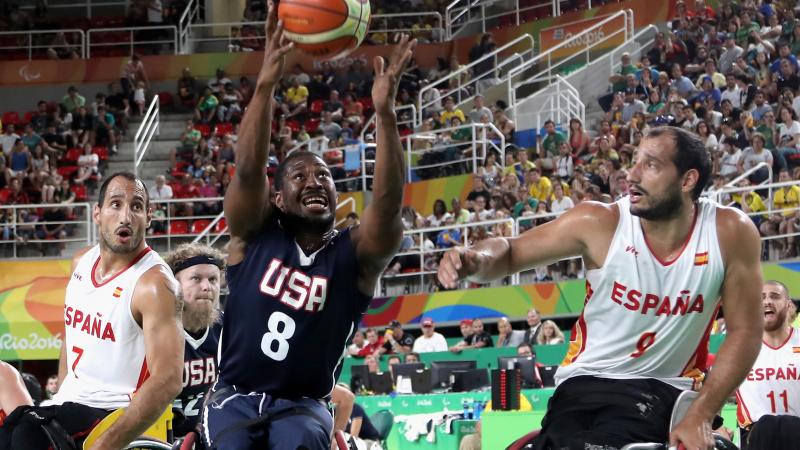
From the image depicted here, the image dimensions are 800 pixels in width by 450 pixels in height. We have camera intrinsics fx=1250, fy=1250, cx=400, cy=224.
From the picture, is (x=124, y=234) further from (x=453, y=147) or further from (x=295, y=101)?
(x=295, y=101)

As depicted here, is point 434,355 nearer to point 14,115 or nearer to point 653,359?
point 653,359

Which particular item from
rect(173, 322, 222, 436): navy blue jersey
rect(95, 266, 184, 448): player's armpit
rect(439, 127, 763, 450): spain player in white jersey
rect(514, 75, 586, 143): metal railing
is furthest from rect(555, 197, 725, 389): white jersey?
rect(514, 75, 586, 143): metal railing

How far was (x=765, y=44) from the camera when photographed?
71.9ft

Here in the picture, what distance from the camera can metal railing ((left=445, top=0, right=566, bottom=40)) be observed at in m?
32.4

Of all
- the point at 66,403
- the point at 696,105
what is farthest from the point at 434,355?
the point at 66,403

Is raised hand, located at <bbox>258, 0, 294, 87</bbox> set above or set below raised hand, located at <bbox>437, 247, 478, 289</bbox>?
above

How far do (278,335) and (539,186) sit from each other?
50.9 feet

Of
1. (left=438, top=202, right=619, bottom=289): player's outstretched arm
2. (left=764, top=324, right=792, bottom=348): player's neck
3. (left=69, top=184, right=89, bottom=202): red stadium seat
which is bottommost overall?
(left=764, top=324, right=792, bottom=348): player's neck

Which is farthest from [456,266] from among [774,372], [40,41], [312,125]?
[40,41]

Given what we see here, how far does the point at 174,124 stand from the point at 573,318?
1441 centimetres

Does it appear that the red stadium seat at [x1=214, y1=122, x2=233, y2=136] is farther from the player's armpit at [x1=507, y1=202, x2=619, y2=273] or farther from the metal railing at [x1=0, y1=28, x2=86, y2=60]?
the player's armpit at [x1=507, y1=202, x2=619, y2=273]

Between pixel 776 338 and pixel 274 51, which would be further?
pixel 776 338

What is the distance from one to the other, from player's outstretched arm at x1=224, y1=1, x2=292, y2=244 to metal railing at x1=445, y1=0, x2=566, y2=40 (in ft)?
85.8

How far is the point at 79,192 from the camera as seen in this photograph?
2711 centimetres
